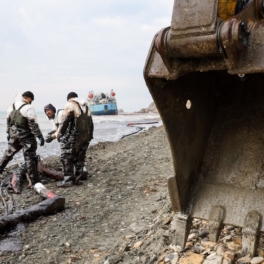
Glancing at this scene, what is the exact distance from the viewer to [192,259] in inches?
88.7

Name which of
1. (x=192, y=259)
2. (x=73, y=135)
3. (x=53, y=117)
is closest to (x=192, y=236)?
(x=192, y=259)

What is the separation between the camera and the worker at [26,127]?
6445mm

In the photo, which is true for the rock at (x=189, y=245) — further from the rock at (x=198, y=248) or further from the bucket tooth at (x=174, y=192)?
the bucket tooth at (x=174, y=192)

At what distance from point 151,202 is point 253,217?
2836 millimetres

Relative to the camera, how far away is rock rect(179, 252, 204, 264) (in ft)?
7.30

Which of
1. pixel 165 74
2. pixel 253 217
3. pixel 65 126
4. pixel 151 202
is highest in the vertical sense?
pixel 165 74

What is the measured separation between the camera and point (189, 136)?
A: 2424mm

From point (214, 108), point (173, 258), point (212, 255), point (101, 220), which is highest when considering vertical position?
point (214, 108)

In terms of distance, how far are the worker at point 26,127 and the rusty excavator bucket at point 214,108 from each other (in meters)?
4.64

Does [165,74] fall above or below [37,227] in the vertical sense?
above

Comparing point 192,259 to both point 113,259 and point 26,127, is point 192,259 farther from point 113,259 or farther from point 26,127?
point 26,127

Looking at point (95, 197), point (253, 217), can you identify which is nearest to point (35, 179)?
point (95, 197)

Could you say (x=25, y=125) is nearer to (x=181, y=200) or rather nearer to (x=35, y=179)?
(x=35, y=179)

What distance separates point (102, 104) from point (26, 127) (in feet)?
126
